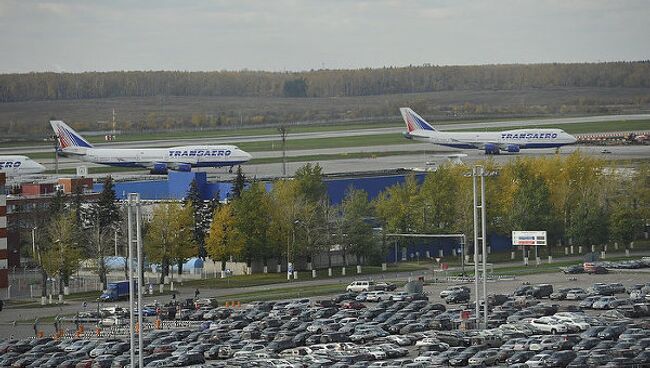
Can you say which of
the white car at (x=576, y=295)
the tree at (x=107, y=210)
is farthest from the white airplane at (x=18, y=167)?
the white car at (x=576, y=295)

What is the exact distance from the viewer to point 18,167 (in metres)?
134

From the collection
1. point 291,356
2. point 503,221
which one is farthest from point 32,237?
point 291,356

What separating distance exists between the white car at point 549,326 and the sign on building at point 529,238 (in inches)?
1052

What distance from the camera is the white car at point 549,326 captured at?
58.4 m

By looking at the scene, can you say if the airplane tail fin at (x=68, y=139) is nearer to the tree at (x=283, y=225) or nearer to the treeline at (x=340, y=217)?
the treeline at (x=340, y=217)

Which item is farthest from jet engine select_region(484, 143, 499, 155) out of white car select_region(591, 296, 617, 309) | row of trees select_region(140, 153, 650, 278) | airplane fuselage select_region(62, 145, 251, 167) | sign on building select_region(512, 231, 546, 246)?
white car select_region(591, 296, 617, 309)

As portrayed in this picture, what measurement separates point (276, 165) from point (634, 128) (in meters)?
67.3

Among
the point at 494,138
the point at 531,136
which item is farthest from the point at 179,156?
the point at 531,136

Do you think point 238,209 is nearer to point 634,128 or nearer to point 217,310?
point 217,310

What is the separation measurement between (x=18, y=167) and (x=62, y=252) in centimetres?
5547

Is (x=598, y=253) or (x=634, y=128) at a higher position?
(x=634, y=128)

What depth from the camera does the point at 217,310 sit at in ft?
221

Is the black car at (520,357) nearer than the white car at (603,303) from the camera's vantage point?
Yes

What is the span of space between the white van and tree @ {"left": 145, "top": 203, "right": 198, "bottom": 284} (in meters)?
11.7
